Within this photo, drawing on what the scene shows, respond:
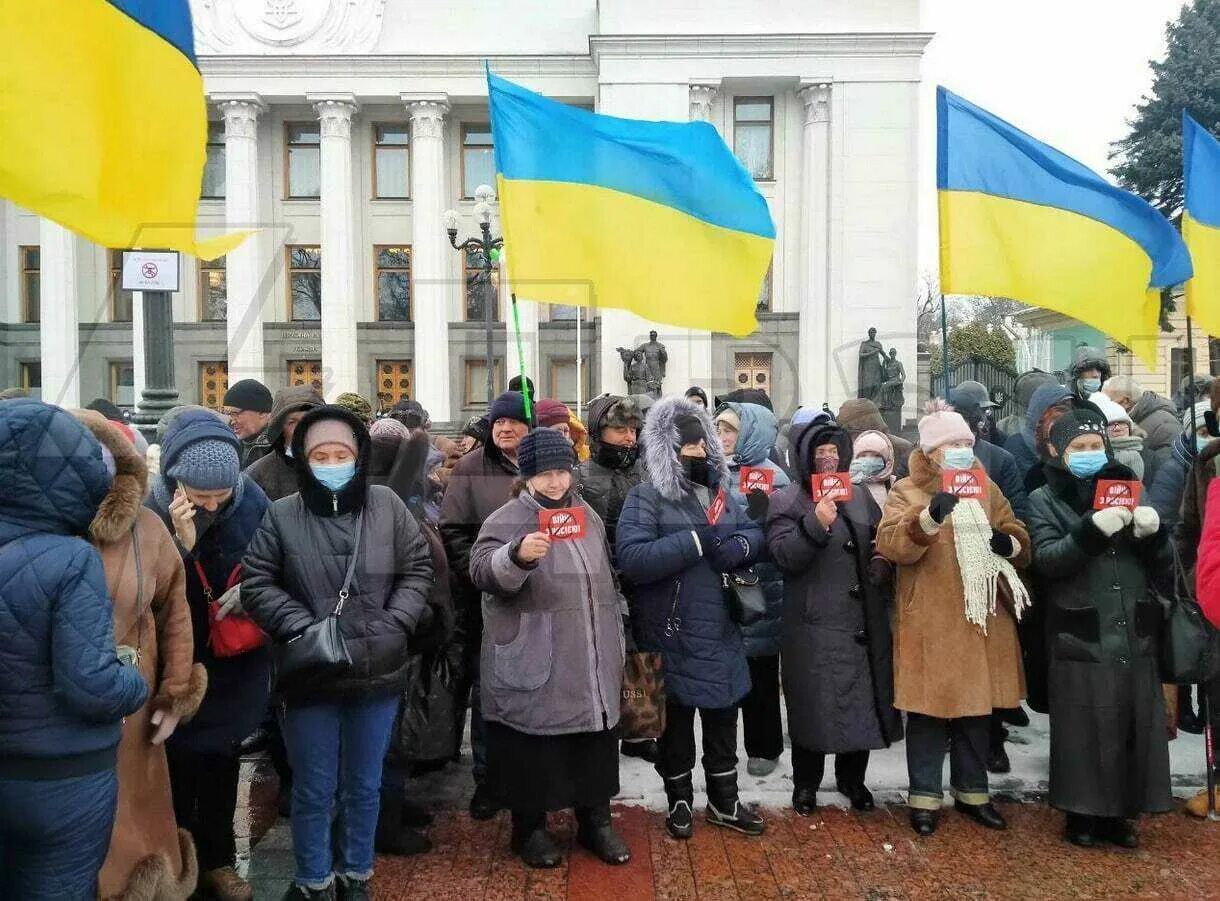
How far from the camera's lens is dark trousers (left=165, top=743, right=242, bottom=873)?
385cm

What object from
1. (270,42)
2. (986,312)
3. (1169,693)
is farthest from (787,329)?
(986,312)

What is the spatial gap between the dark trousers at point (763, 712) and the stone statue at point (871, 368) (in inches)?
848

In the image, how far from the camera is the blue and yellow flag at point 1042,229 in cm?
468

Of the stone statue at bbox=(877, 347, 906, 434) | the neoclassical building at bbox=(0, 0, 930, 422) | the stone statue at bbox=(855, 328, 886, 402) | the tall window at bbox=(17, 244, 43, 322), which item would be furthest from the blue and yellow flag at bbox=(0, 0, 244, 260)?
the tall window at bbox=(17, 244, 43, 322)

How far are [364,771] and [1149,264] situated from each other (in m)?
4.27

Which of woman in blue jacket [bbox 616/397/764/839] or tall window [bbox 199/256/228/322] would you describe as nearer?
woman in blue jacket [bbox 616/397/764/839]

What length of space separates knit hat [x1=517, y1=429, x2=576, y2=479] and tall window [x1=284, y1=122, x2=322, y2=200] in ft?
99.7

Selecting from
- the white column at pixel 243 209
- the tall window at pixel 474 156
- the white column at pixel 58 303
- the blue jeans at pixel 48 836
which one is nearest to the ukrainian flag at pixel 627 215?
the blue jeans at pixel 48 836

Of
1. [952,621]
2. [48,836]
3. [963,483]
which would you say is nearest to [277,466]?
[48,836]

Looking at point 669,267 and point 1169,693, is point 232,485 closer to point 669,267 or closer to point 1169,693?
point 669,267

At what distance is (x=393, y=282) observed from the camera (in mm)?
31984

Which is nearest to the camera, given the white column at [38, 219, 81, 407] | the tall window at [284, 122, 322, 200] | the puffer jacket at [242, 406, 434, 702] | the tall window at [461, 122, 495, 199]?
the puffer jacket at [242, 406, 434, 702]

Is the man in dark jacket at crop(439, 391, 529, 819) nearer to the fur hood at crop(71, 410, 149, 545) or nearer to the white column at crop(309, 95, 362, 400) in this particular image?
the fur hood at crop(71, 410, 149, 545)

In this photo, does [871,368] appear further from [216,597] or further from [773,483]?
[216,597]
